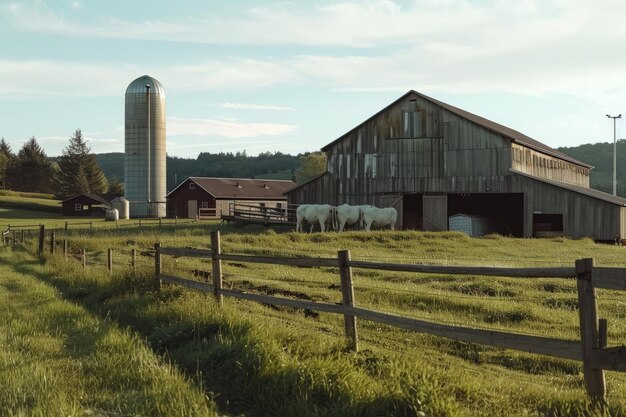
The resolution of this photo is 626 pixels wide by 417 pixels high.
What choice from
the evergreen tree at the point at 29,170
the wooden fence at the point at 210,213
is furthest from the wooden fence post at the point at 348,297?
the evergreen tree at the point at 29,170

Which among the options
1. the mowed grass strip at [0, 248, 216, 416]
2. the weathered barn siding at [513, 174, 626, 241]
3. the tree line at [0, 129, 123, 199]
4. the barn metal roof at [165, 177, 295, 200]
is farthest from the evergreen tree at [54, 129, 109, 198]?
the mowed grass strip at [0, 248, 216, 416]

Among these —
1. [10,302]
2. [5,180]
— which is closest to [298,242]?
[10,302]

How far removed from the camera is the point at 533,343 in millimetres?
5992

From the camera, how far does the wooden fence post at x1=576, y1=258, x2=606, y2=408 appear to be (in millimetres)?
5633

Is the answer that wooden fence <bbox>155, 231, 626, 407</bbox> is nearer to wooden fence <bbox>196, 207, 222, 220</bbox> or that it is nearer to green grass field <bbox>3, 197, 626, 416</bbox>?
green grass field <bbox>3, 197, 626, 416</bbox>

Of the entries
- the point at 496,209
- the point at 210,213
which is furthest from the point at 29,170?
the point at 496,209

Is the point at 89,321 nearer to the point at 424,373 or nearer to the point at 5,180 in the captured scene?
the point at 424,373

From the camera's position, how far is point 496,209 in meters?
47.8

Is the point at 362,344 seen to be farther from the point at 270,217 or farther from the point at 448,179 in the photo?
the point at 270,217

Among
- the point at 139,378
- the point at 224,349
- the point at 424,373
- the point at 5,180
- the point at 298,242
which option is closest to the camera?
the point at 424,373

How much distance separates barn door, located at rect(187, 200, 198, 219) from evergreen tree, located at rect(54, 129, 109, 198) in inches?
1139

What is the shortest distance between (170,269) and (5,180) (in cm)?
10836

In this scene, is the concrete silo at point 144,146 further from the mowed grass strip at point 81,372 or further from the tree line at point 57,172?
the mowed grass strip at point 81,372

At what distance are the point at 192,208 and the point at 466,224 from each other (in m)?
41.7
